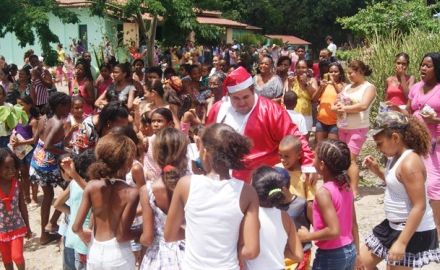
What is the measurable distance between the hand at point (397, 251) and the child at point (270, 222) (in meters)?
0.89

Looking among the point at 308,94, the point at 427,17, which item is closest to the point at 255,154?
the point at 308,94

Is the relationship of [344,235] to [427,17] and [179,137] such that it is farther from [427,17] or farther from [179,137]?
[427,17]

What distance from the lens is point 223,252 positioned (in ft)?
9.20

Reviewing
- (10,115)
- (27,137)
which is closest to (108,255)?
(10,115)

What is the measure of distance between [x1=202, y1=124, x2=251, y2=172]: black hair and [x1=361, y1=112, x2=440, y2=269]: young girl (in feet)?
4.08

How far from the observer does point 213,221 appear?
9.04ft

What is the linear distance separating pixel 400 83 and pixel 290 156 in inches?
132

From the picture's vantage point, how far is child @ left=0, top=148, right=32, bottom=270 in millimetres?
4629

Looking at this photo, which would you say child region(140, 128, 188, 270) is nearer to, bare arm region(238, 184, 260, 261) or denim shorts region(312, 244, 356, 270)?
bare arm region(238, 184, 260, 261)

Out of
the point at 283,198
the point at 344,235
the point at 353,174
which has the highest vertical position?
the point at 283,198

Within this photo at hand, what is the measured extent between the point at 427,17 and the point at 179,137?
12.9 meters

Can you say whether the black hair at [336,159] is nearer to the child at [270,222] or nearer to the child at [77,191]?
the child at [270,222]

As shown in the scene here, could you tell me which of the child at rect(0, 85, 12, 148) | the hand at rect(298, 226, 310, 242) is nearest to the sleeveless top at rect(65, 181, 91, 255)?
the hand at rect(298, 226, 310, 242)

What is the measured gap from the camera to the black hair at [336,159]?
3322mm
